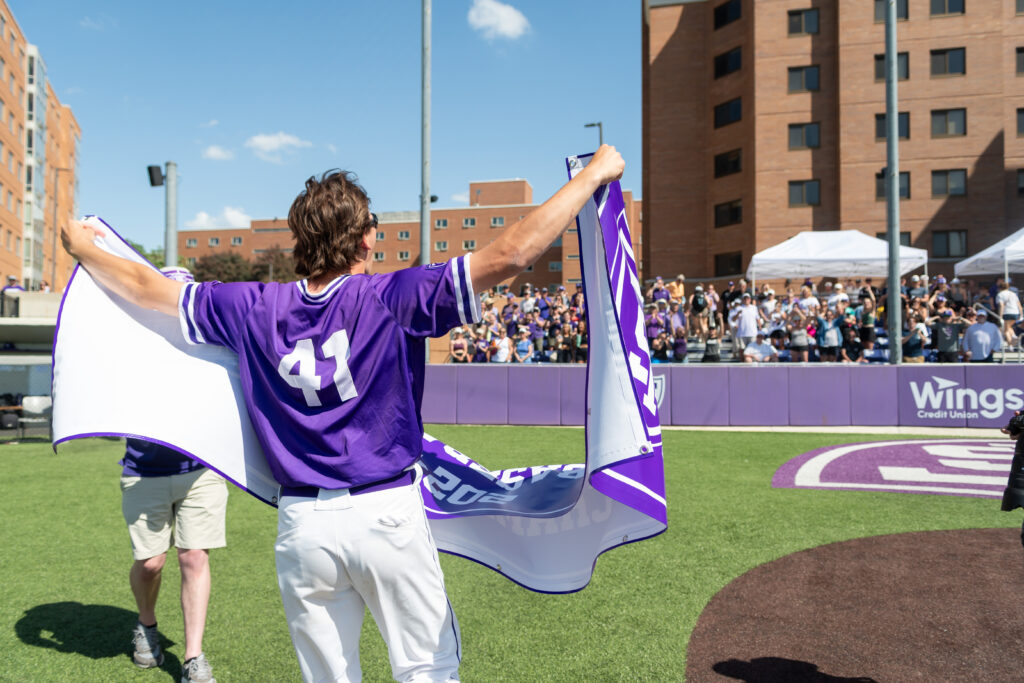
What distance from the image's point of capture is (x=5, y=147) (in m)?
51.3

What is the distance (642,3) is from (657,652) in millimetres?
48624

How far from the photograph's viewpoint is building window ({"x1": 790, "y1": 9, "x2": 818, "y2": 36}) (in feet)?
121

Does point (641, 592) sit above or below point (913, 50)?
below

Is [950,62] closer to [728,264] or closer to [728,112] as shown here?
[728,112]

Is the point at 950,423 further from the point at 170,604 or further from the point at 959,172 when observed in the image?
the point at 959,172

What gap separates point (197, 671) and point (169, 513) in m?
0.84

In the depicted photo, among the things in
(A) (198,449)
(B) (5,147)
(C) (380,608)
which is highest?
(B) (5,147)

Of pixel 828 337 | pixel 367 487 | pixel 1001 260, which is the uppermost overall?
pixel 1001 260

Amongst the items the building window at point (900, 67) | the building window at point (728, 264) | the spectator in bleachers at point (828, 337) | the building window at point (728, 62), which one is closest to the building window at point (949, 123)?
the building window at point (900, 67)

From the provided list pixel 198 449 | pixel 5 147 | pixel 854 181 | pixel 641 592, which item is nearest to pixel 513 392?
pixel 641 592

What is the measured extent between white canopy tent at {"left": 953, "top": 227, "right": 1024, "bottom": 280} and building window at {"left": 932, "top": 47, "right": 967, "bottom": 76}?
808 inches

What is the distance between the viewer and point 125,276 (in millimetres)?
2381

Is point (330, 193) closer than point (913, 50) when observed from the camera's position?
Yes

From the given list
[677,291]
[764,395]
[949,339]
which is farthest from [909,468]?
[677,291]
